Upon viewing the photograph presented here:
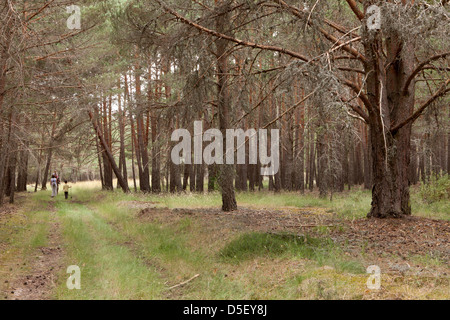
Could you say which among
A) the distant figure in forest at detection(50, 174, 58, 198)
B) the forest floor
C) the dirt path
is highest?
the distant figure in forest at detection(50, 174, 58, 198)

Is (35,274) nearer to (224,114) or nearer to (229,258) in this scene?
(229,258)

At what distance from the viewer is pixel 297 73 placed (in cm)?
672

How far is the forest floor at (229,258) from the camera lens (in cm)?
534

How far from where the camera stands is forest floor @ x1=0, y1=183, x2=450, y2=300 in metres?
5.34

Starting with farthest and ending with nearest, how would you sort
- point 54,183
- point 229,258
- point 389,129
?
point 54,183
point 389,129
point 229,258

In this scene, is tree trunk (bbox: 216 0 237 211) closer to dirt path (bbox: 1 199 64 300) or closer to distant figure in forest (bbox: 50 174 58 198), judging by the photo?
dirt path (bbox: 1 199 64 300)

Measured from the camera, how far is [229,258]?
7195 mm

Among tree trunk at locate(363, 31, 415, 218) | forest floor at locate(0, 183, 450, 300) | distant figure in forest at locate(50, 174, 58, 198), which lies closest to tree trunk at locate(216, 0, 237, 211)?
forest floor at locate(0, 183, 450, 300)

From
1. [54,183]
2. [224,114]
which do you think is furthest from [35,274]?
[54,183]

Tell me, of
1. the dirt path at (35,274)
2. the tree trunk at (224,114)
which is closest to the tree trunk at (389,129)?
the tree trunk at (224,114)

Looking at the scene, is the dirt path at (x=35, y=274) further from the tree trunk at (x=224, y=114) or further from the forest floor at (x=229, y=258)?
the tree trunk at (x=224, y=114)

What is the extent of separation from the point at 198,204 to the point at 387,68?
9.04 meters
